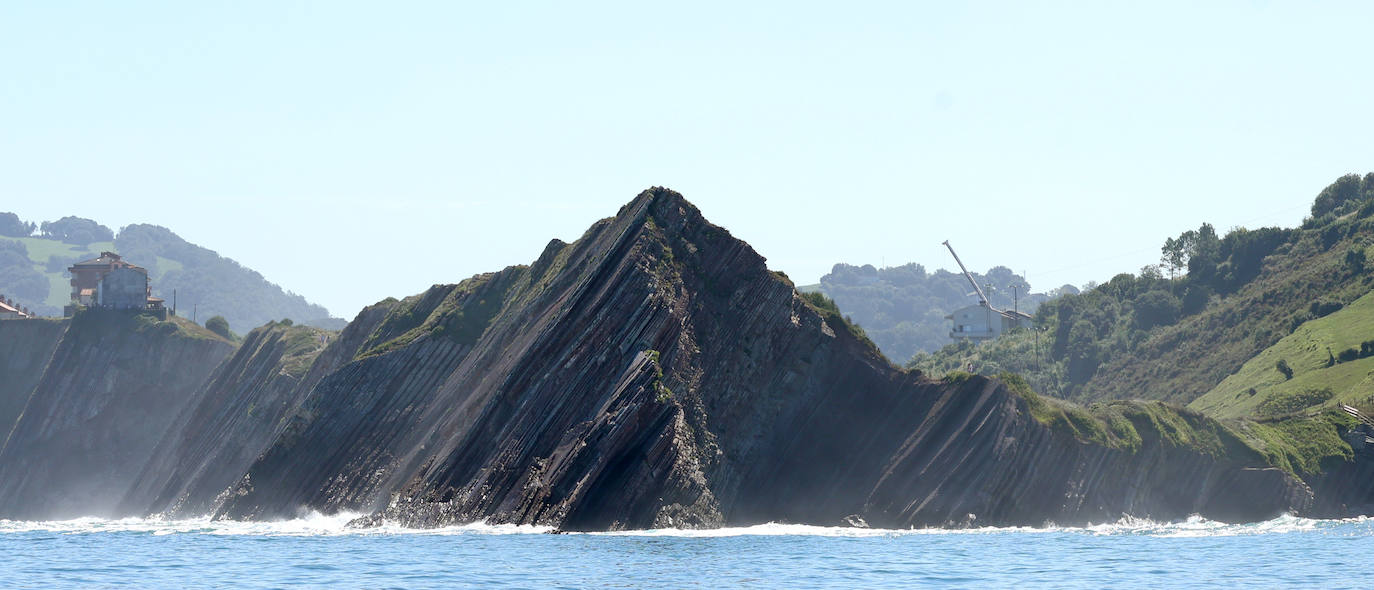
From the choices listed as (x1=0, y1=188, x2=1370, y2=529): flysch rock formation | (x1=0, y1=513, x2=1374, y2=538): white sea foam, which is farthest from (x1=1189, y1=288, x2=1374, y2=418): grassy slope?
(x1=0, y1=513, x2=1374, y2=538): white sea foam

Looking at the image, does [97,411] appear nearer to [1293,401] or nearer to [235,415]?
[235,415]

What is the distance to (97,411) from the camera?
547ft

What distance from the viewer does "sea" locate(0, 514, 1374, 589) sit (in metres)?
53.1

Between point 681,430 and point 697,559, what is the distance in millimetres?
21448

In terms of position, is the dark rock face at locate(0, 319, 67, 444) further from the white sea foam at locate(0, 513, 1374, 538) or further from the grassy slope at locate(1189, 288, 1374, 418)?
the grassy slope at locate(1189, 288, 1374, 418)

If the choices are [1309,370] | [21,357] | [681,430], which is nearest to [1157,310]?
[1309,370]

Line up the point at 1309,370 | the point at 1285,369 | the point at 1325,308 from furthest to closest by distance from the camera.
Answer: the point at 1325,308
the point at 1285,369
the point at 1309,370

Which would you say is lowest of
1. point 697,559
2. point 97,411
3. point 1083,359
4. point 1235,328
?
point 97,411

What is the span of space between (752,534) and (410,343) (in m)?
40.7

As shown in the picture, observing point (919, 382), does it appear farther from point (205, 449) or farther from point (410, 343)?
point (205, 449)

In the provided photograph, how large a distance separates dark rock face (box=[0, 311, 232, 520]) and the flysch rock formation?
6016 centimetres

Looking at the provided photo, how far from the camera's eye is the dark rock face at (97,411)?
161 metres

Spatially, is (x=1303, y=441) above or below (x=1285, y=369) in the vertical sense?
below

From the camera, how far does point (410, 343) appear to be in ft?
361
